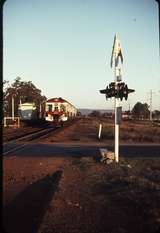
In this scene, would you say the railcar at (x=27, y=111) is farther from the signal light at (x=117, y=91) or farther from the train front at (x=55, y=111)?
the signal light at (x=117, y=91)

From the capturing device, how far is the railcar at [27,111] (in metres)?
60.2

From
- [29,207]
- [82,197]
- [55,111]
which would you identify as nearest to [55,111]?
[55,111]

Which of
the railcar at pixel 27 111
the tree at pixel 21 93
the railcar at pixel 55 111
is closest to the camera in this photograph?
the railcar at pixel 55 111

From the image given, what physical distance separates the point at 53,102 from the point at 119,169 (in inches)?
1650

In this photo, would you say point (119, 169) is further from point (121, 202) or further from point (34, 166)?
point (121, 202)

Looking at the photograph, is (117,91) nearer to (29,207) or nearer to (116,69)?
(116,69)

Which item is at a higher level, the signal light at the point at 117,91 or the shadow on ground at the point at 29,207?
the signal light at the point at 117,91

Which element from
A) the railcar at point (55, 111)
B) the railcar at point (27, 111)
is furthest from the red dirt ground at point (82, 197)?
the railcar at point (27, 111)

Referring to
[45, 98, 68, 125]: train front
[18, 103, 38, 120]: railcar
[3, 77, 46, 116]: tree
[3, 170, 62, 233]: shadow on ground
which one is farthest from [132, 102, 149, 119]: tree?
[3, 170, 62, 233]: shadow on ground

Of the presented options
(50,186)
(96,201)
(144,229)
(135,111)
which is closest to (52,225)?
(144,229)

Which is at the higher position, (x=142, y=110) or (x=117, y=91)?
(x=142, y=110)

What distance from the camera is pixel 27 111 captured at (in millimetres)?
60938

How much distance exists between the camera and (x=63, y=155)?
1834 centimetres

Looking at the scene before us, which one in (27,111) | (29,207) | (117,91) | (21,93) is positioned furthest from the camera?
(21,93)
